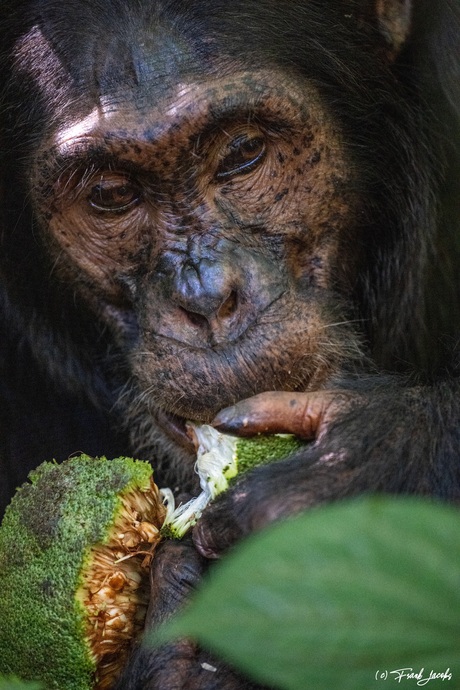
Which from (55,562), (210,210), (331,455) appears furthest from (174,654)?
(210,210)

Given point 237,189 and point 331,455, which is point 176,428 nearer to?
point 237,189

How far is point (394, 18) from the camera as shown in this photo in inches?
139

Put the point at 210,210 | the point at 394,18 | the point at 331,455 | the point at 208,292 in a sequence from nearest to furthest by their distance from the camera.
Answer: the point at 331,455 < the point at 208,292 < the point at 210,210 < the point at 394,18

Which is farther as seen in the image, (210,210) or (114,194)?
(114,194)

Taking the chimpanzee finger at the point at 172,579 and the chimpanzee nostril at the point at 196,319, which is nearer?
the chimpanzee finger at the point at 172,579

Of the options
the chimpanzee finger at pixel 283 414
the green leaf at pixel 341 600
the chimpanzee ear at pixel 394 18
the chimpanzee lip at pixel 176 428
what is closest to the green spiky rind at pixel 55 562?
the chimpanzee finger at pixel 283 414

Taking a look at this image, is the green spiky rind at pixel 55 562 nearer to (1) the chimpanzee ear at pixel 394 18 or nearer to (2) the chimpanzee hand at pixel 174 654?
(2) the chimpanzee hand at pixel 174 654

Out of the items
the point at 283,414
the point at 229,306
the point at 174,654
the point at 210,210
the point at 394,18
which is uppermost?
the point at 394,18

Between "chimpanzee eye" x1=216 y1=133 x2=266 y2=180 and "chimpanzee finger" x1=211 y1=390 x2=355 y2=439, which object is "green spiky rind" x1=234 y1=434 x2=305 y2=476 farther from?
"chimpanzee eye" x1=216 y1=133 x2=266 y2=180

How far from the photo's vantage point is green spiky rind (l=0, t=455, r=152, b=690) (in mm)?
2492

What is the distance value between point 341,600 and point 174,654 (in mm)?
1411

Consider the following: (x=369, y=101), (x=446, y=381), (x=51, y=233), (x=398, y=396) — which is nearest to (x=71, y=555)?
(x=398, y=396)

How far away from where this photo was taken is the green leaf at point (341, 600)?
1.20 m

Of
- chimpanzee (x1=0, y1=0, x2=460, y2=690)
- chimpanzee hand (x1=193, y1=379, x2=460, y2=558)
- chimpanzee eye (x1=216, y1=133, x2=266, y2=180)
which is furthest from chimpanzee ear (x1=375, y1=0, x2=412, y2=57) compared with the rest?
chimpanzee hand (x1=193, y1=379, x2=460, y2=558)
